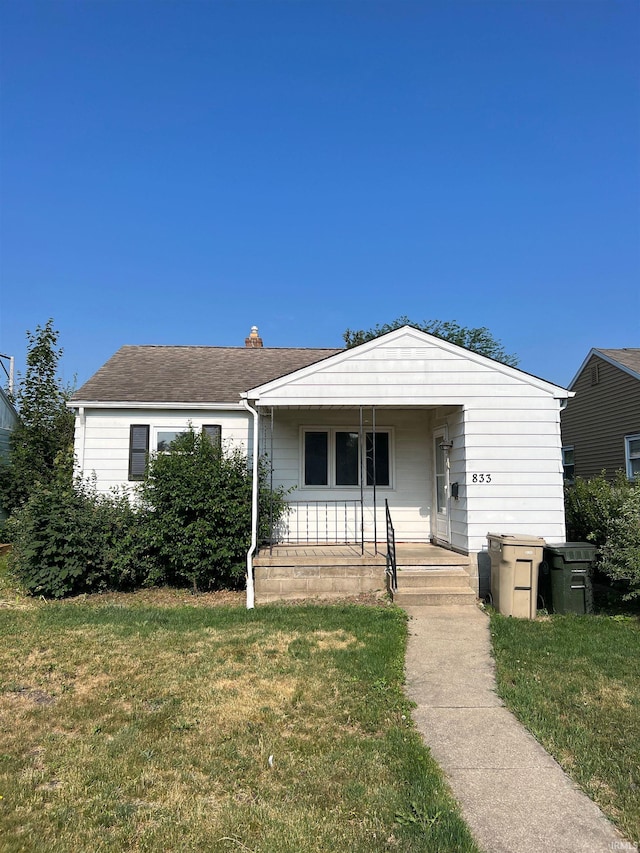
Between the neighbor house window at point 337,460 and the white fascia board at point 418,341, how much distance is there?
6.66ft

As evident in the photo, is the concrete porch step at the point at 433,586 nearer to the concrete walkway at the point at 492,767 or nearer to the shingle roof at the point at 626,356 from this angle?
the concrete walkway at the point at 492,767

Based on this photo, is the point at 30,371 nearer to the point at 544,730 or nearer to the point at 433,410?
the point at 433,410

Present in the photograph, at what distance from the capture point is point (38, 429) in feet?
45.2

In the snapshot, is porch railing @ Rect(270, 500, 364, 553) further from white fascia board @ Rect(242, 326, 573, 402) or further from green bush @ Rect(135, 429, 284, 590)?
white fascia board @ Rect(242, 326, 573, 402)

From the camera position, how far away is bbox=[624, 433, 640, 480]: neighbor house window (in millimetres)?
13305

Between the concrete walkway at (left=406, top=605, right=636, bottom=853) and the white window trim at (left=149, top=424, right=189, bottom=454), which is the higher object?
the white window trim at (left=149, top=424, right=189, bottom=454)

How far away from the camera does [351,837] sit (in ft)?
9.25

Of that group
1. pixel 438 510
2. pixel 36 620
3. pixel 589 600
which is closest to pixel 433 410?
pixel 438 510

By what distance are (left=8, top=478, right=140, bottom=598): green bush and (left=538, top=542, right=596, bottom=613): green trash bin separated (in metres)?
6.89

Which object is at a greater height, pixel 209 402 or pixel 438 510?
pixel 209 402

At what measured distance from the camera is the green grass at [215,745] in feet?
9.46

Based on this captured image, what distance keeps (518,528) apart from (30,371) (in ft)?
43.7

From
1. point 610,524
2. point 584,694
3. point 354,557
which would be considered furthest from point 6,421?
point 584,694

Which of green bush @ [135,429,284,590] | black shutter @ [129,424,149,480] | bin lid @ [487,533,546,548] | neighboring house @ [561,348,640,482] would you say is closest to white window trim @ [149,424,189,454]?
black shutter @ [129,424,149,480]
